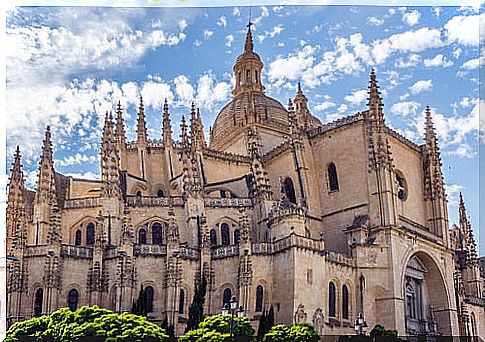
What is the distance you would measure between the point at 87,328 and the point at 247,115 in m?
27.5

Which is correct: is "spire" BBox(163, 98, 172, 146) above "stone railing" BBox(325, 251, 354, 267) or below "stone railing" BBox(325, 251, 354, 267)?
above

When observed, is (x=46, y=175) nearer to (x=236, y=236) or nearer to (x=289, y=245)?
(x=236, y=236)

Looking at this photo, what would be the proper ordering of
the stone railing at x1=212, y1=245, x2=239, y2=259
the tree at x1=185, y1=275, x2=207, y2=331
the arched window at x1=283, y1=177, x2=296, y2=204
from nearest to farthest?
the tree at x1=185, y1=275, x2=207, y2=331, the stone railing at x1=212, y1=245, x2=239, y2=259, the arched window at x1=283, y1=177, x2=296, y2=204

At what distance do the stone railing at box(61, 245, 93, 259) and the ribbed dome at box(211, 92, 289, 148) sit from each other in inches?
759

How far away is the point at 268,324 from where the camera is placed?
32.0 meters

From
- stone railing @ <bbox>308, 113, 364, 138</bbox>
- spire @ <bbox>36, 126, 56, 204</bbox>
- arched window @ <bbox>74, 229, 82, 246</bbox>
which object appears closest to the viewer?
spire @ <bbox>36, 126, 56, 204</bbox>

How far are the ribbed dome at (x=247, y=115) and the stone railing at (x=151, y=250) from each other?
1799 centimetres

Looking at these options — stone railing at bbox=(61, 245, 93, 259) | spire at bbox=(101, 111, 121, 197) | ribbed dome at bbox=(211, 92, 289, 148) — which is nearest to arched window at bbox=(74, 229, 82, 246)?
spire at bbox=(101, 111, 121, 197)

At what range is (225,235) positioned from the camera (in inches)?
1524

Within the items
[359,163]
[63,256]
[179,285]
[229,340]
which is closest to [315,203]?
[359,163]

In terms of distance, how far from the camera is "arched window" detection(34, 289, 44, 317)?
32.6 metres

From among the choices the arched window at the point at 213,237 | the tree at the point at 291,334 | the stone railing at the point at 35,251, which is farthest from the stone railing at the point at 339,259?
the stone railing at the point at 35,251

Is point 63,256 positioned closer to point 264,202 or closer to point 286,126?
point 264,202

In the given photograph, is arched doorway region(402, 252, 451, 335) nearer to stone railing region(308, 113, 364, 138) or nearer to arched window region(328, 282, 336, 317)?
arched window region(328, 282, 336, 317)
